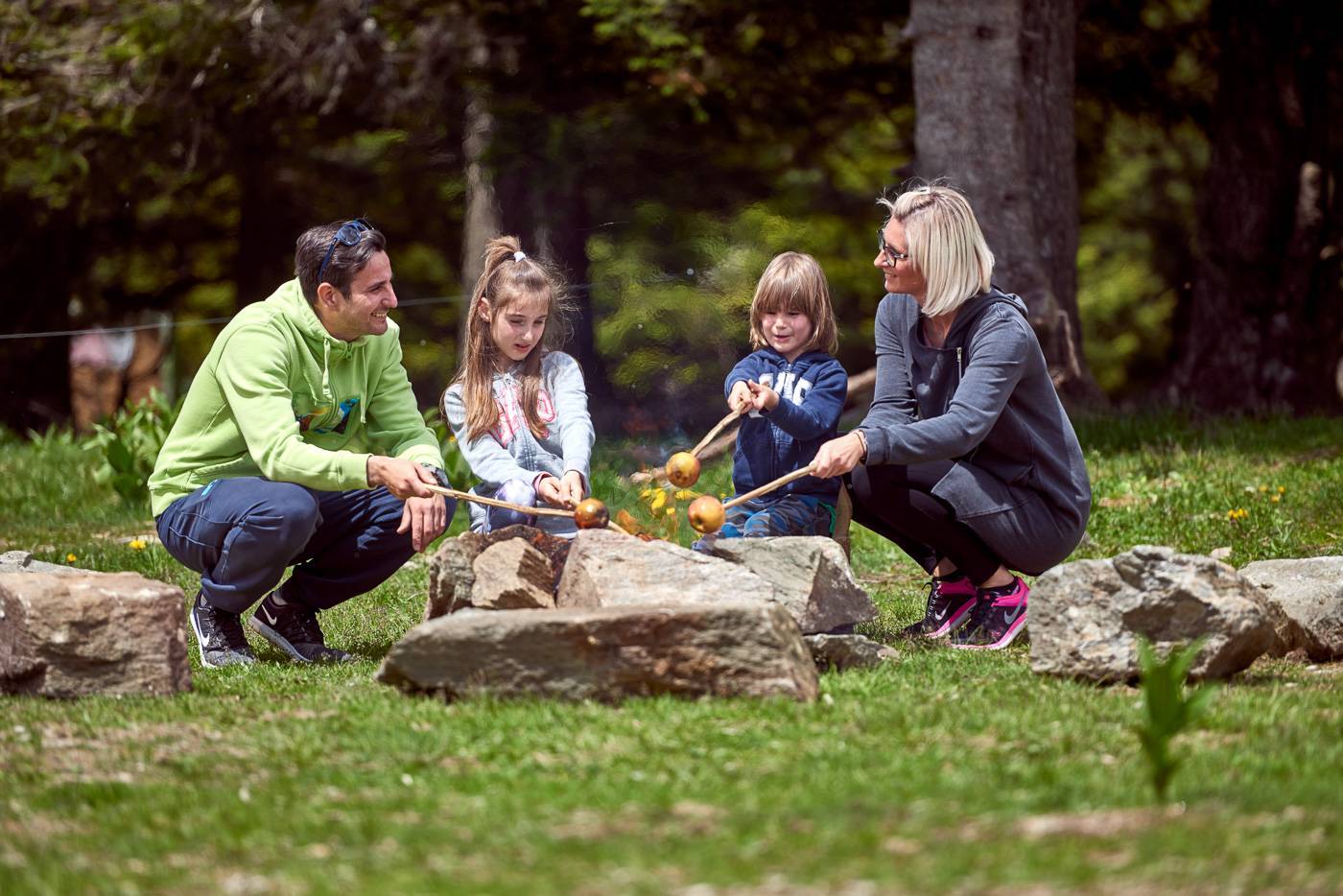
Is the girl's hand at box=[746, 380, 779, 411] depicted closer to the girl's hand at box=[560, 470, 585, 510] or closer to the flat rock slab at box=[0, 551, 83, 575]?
the girl's hand at box=[560, 470, 585, 510]

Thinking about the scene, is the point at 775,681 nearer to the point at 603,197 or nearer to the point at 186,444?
the point at 186,444

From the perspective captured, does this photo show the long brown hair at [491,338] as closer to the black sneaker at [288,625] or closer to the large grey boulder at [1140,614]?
the black sneaker at [288,625]

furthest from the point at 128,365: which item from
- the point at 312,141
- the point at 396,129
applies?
the point at 396,129

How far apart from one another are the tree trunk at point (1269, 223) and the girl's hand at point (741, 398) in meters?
6.96

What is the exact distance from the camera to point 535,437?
530 cm

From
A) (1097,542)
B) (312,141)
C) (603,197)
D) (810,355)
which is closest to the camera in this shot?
(810,355)

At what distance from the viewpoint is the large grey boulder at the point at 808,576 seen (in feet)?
15.6

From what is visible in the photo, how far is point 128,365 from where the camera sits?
54.4ft

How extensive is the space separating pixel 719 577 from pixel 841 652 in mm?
413

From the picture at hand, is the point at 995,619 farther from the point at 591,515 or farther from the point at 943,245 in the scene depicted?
the point at 591,515

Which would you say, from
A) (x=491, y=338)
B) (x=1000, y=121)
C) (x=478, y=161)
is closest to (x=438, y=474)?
(x=491, y=338)

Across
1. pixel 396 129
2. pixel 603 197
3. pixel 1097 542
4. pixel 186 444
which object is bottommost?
pixel 1097 542

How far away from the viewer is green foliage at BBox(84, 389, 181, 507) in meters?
8.67

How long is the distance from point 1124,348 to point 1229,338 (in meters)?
10.4
